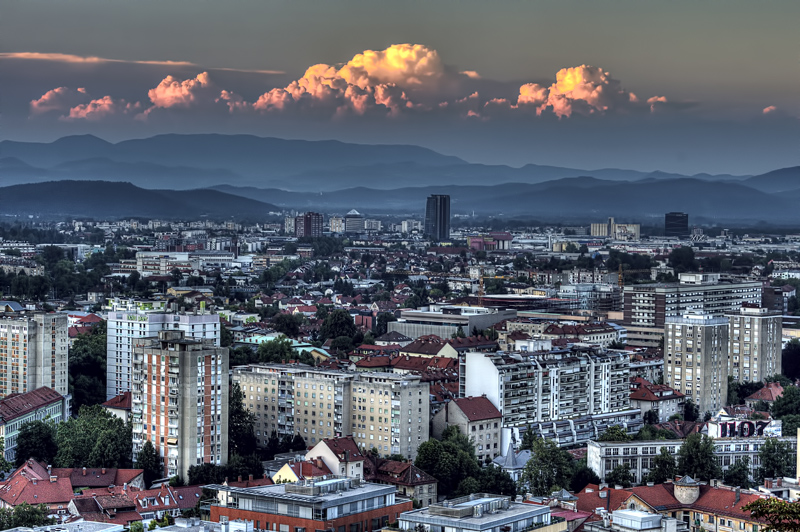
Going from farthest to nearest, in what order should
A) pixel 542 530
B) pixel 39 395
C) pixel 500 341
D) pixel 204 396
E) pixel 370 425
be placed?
pixel 500 341, pixel 39 395, pixel 370 425, pixel 204 396, pixel 542 530

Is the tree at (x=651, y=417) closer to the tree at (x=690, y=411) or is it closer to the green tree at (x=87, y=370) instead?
the tree at (x=690, y=411)

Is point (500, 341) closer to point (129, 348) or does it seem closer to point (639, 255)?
point (129, 348)

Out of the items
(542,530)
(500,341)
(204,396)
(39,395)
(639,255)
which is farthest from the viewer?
(639,255)

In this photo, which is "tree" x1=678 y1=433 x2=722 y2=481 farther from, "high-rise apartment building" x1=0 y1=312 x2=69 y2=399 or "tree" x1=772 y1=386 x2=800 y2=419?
"high-rise apartment building" x1=0 y1=312 x2=69 y2=399

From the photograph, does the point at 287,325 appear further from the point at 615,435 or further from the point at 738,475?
the point at 738,475

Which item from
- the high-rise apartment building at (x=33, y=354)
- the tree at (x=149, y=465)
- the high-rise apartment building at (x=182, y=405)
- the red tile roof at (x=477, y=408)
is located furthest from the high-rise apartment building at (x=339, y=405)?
the high-rise apartment building at (x=33, y=354)

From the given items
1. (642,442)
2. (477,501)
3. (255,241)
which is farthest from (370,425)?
(255,241)

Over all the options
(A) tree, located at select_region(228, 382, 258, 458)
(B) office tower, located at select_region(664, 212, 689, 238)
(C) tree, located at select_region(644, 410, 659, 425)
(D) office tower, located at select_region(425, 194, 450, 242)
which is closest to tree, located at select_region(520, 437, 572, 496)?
(A) tree, located at select_region(228, 382, 258, 458)

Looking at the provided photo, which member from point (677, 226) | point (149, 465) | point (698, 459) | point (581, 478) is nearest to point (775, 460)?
point (698, 459)
